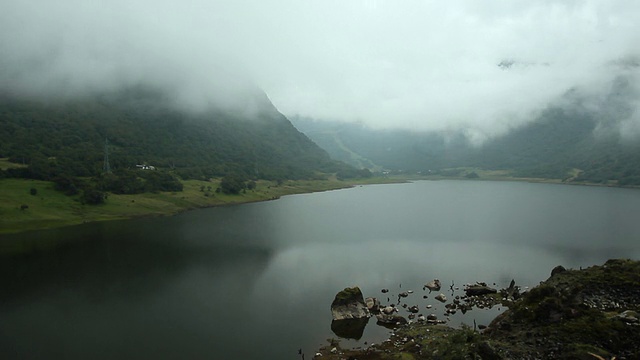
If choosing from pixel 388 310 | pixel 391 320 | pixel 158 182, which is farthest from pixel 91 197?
pixel 391 320

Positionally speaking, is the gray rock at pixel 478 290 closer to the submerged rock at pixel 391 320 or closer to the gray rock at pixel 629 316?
the submerged rock at pixel 391 320

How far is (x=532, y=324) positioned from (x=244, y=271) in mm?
53318

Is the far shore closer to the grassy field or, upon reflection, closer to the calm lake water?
the grassy field

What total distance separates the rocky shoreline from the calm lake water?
3.05 metres

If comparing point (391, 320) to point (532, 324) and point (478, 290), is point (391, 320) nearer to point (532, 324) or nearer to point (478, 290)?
point (532, 324)

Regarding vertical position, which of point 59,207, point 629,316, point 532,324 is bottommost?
point 532,324

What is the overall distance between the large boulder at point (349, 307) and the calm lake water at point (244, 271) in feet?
6.25

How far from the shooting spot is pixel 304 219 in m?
149

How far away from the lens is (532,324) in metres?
40.3

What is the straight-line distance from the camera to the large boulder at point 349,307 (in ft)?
173

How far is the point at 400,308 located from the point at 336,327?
12.2 metres

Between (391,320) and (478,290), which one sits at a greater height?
(478,290)

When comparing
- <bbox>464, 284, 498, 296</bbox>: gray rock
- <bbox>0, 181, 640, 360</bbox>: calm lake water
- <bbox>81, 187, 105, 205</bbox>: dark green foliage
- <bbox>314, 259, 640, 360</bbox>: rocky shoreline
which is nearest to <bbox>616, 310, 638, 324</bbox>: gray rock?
<bbox>314, 259, 640, 360</bbox>: rocky shoreline

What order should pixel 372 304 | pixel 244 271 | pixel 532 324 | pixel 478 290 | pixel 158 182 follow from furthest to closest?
pixel 158 182 → pixel 244 271 → pixel 478 290 → pixel 372 304 → pixel 532 324
